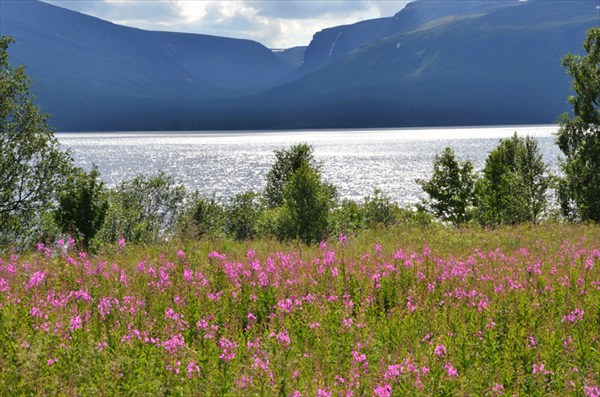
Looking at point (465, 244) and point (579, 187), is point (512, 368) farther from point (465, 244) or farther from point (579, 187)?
point (579, 187)

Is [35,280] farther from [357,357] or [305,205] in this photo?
[305,205]

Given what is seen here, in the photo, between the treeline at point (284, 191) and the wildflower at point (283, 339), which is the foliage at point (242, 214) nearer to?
the treeline at point (284, 191)

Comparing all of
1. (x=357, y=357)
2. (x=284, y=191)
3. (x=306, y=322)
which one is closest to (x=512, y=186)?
(x=284, y=191)

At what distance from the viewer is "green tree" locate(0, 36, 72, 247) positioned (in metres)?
35.8

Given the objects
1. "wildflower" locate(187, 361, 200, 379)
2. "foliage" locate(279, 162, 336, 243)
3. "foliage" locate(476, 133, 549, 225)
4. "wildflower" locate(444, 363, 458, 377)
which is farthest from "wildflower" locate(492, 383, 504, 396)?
"foliage" locate(476, 133, 549, 225)

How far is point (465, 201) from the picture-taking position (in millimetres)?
Answer: 62906

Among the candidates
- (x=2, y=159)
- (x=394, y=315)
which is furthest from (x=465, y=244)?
(x=2, y=159)

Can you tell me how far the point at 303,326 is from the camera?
7.54 metres

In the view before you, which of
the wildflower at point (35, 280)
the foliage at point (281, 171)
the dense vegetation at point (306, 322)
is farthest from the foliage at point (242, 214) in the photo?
the wildflower at point (35, 280)

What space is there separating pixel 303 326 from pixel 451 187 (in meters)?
57.7

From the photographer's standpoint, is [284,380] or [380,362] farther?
[380,362]

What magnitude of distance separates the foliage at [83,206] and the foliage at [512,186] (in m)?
31.4

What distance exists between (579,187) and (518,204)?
35.6 ft

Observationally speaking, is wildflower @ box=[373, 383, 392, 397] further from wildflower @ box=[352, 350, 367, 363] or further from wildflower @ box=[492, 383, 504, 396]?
wildflower @ box=[492, 383, 504, 396]
